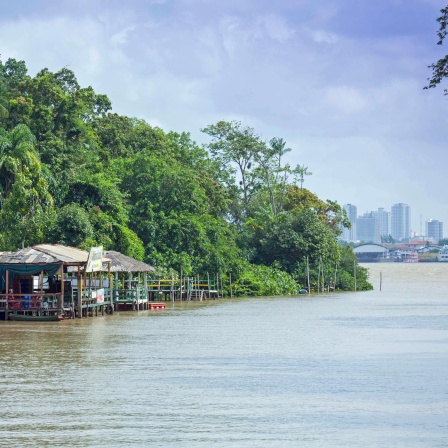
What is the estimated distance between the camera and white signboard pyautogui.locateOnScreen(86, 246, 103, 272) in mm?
37406

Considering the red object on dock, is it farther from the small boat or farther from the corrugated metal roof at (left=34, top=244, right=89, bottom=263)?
the small boat

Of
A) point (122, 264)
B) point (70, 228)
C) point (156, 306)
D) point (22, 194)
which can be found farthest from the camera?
point (156, 306)

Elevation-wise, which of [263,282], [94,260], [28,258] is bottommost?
[263,282]

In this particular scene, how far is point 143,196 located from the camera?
59094mm

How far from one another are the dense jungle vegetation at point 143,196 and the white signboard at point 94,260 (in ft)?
29.1

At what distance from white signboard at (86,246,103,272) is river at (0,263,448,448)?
3.00 meters

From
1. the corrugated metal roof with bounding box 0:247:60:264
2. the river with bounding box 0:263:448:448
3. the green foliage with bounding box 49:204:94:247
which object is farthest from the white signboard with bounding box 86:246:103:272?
the green foliage with bounding box 49:204:94:247

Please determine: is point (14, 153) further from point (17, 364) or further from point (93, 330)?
point (17, 364)

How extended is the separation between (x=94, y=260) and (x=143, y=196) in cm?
2140

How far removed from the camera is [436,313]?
43.8m

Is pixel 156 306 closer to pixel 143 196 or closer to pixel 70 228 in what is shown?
pixel 70 228

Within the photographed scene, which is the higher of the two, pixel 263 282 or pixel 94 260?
pixel 94 260

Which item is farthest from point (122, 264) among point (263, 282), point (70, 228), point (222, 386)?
point (222, 386)

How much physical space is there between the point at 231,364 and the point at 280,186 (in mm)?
62350
